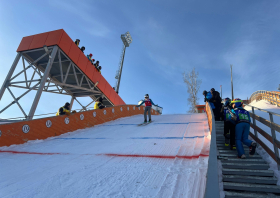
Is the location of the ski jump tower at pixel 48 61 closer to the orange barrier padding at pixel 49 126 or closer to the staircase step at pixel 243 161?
the orange barrier padding at pixel 49 126

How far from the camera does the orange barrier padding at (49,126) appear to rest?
6.88 meters

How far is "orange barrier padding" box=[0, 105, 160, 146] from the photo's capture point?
6.88 metres

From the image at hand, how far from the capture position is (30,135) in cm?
745

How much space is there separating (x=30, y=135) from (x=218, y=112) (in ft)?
28.0

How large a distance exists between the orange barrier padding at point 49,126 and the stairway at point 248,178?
24.4 ft

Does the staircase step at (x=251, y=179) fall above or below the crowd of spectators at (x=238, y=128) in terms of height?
below

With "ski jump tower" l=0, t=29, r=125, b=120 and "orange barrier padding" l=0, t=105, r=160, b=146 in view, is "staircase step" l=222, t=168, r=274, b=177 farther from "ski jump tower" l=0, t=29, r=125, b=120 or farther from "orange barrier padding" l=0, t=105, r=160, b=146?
"ski jump tower" l=0, t=29, r=125, b=120

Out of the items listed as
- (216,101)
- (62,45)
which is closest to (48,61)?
(62,45)

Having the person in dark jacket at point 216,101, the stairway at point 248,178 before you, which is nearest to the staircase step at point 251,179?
the stairway at point 248,178

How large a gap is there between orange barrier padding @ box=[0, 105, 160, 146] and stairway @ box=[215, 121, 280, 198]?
293 inches

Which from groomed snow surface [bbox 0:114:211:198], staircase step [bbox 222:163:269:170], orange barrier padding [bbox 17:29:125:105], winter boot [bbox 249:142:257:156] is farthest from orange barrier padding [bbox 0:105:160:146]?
winter boot [bbox 249:142:257:156]

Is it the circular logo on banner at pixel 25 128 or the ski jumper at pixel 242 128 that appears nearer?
the ski jumper at pixel 242 128

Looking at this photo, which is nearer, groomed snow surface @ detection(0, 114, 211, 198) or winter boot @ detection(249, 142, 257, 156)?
groomed snow surface @ detection(0, 114, 211, 198)

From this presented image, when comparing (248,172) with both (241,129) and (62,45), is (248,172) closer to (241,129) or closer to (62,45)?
(241,129)
